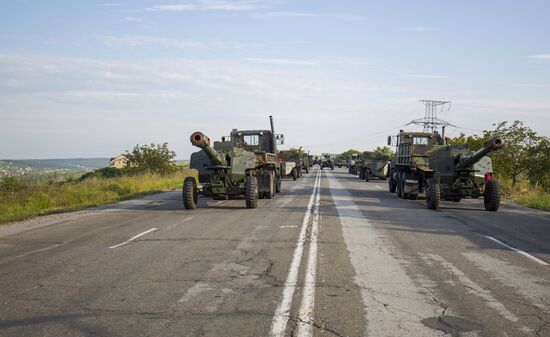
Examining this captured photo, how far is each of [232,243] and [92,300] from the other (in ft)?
13.6

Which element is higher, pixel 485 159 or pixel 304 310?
pixel 485 159

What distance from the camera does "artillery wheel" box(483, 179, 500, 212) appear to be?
17062 millimetres

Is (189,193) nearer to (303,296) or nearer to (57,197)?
(57,197)

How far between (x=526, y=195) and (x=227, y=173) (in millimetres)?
14701

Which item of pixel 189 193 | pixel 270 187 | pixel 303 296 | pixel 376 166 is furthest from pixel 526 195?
pixel 303 296

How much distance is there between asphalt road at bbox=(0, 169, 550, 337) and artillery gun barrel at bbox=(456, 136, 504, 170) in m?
3.44

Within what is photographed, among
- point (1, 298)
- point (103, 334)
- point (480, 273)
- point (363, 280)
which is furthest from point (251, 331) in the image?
point (480, 273)

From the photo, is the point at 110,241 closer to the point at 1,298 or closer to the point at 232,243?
the point at 232,243

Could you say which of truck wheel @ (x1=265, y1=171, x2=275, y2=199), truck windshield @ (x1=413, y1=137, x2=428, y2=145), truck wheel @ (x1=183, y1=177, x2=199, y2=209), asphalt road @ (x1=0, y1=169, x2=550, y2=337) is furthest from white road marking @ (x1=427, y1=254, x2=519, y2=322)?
truck windshield @ (x1=413, y1=137, x2=428, y2=145)

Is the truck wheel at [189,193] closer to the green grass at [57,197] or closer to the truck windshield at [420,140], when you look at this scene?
the green grass at [57,197]

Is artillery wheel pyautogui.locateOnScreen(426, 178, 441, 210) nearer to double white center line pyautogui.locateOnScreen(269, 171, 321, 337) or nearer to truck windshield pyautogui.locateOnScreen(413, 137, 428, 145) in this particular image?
truck windshield pyautogui.locateOnScreen(413, 137, 428, 145)

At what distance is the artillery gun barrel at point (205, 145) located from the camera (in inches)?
621

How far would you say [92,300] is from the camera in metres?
5.94

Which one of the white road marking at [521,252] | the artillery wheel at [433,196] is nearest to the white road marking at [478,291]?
the white road marking at [521,252]
